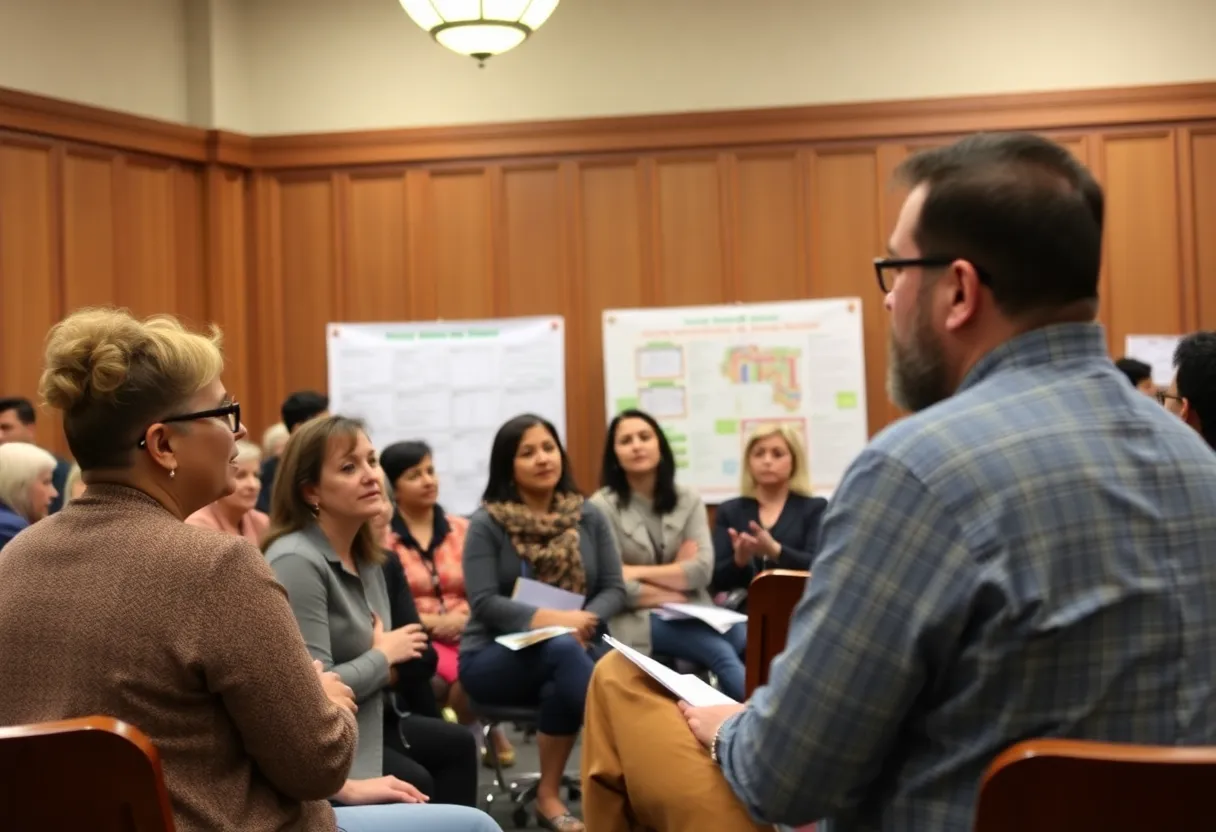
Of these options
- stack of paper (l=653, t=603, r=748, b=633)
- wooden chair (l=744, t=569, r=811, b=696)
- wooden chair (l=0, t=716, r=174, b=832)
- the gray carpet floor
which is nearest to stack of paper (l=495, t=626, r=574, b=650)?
stack of paper (l=653, t=603, r=748, b=633)

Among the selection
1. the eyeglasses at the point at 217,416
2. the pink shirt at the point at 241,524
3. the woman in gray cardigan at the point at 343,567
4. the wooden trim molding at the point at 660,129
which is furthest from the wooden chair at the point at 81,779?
the wooden trim molding at the point at 660,129

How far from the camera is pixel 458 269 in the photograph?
775 centimetres

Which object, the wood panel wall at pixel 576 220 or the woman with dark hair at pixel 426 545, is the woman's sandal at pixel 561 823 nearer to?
the woman with dark hair at pixel 426 545

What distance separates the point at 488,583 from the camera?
4621mm

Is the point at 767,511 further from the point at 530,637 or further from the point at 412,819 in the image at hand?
the point at 412,819

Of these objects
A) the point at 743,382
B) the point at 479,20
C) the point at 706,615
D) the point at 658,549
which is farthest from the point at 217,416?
the point at 743,382

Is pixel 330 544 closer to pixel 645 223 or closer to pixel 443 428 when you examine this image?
pixel 443 428

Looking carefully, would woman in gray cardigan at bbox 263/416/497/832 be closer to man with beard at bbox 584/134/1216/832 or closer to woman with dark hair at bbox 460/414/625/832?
woman with dark hair at bbox 460/414/625/832

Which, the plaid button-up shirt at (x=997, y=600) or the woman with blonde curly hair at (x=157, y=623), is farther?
the woman with blonde curly hair at (x=157, y=623)

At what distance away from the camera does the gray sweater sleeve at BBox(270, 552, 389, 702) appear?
10.1 feet

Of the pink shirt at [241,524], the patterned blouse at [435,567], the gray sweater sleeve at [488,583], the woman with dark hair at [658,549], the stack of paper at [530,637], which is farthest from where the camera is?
the patterned blouse at [435,567]

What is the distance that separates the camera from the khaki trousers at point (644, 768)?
1860 mm

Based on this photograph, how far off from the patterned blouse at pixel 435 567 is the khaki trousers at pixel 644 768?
305cm

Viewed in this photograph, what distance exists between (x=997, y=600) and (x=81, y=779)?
1.07 metres
